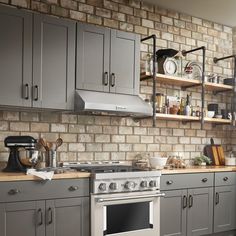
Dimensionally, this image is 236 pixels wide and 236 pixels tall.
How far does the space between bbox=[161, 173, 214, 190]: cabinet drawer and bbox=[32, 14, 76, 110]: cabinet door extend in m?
1.30

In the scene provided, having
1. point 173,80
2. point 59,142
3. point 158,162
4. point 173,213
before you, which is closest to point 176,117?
point 173,80

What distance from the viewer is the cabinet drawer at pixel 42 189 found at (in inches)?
117

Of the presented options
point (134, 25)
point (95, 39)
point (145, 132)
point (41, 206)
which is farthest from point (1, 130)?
point (134, 25)

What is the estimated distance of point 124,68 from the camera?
4012 millimetres

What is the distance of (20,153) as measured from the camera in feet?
11.2

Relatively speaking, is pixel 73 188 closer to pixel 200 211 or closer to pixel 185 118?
pixel 200 211

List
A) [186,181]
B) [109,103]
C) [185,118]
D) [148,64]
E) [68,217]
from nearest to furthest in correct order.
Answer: [68,217]
[109,103]
[186,181]
[148,64]
[185,118]

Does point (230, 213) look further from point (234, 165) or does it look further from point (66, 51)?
point (66, 51)

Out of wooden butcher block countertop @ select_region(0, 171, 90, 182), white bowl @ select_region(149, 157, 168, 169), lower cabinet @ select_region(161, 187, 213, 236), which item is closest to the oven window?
lower cabinet @ select_region(161, 187, 213, 236)

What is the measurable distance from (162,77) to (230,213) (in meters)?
1.88

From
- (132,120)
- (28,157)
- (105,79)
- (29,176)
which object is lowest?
(29,176)

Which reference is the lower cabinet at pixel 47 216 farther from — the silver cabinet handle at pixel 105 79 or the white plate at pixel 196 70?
the white plate at pixel 196 70

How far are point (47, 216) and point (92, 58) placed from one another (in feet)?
5.35

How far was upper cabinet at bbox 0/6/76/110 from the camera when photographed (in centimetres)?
329
